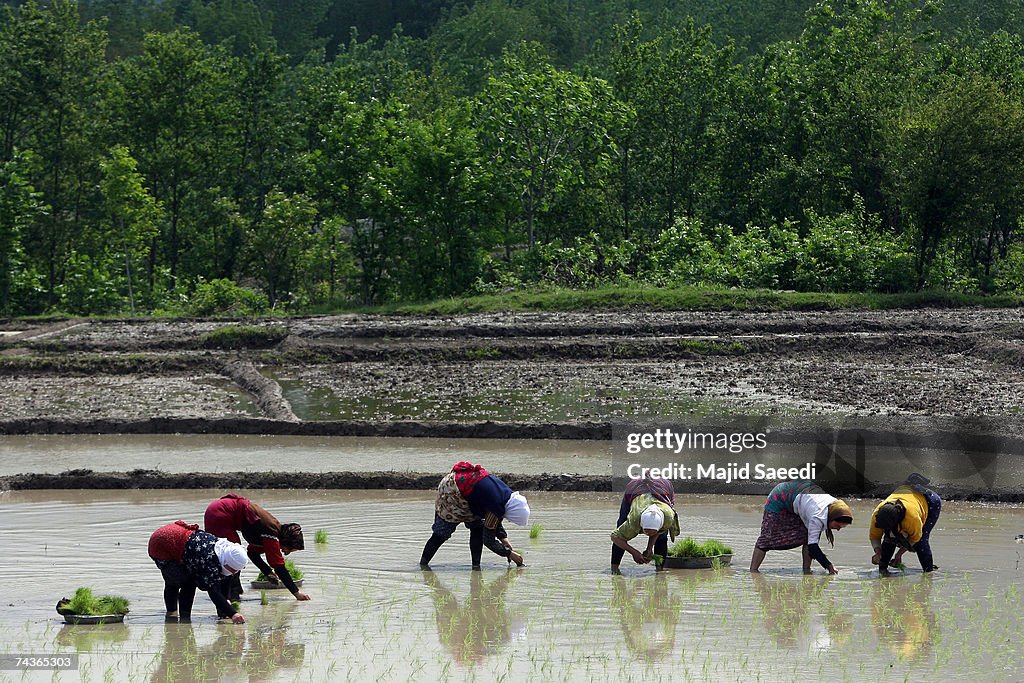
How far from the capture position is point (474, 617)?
35.6 ft

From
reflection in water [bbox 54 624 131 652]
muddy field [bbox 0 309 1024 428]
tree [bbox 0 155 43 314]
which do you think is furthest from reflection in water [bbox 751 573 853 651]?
tree [bbox 0 155 43 314]

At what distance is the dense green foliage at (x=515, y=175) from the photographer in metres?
35.4

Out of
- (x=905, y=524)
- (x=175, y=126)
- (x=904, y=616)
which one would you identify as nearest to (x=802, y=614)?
(x=904, y=616)

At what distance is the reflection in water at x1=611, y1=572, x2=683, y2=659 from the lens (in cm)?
995

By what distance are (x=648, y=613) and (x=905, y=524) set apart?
8.81 ft

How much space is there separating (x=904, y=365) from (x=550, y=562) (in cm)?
1449

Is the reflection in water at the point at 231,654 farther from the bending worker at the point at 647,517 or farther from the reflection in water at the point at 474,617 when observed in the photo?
the bending worker at the point at 647,517

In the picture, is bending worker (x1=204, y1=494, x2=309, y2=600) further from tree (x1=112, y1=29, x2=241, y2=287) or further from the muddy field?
tree (x1=112, y1=29, x2=241, y2=287)

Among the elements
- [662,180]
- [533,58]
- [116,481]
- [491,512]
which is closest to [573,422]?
[116,481]

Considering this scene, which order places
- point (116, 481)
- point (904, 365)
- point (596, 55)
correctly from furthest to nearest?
point (596, 55)
point (904, 365)
point (116, 481)

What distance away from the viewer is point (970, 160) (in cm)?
3334

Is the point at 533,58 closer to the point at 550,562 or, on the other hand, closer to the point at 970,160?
the point at 970,160

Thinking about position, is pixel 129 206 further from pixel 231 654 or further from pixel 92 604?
pixel 231 654

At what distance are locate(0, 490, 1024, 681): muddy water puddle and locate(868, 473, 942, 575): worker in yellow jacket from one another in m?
0.25
